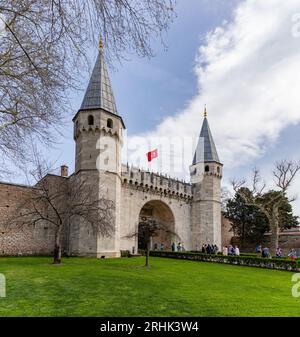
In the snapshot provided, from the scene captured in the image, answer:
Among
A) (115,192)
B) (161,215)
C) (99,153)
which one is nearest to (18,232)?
(115,192)

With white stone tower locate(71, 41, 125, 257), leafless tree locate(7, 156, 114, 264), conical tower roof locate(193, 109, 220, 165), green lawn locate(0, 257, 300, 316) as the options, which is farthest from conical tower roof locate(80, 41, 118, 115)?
green lawn locate(0, 257, 300, 316)

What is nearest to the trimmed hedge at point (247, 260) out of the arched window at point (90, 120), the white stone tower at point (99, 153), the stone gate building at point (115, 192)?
the stone gate building at point (115, 192)

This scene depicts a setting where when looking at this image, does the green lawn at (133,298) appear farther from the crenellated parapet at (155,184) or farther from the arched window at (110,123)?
the crenellated parapet at (155,184)

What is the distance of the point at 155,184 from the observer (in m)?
31.2

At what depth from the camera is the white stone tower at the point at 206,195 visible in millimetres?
32656

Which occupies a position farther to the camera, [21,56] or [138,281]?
[138,281]

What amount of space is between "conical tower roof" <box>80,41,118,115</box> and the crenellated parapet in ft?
19.3

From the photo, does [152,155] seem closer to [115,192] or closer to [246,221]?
[115,192]

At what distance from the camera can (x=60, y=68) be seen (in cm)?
500

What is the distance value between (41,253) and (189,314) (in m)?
18.7

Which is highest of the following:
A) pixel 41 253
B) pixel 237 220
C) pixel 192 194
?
pixel 192 194

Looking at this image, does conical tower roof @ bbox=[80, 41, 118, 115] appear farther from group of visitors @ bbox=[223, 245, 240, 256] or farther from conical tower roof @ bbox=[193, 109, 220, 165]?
group of visitors @ bbox=[223, 245, 240, 256]
